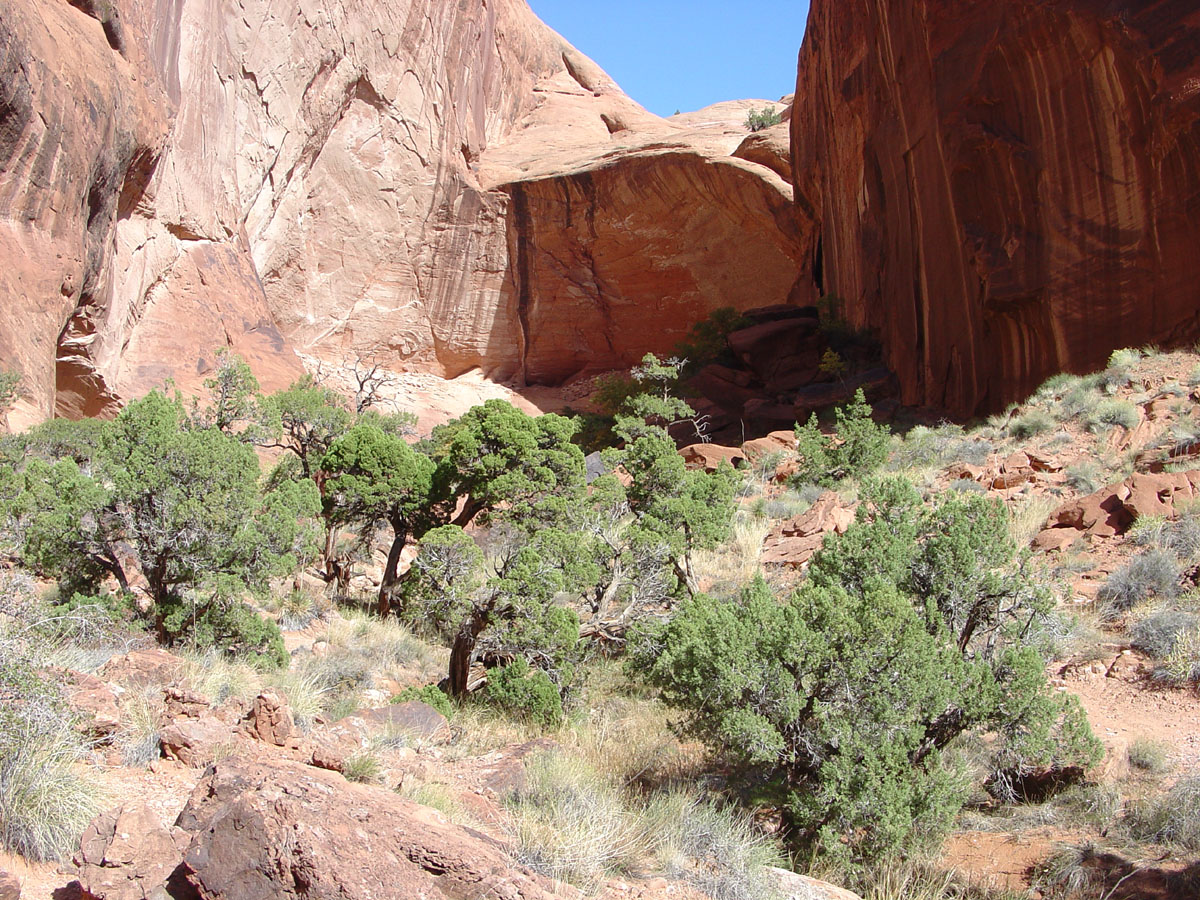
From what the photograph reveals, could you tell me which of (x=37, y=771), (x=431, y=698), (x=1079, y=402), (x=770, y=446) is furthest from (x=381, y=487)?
(x=1079, y=402)

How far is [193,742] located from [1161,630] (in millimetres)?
6180

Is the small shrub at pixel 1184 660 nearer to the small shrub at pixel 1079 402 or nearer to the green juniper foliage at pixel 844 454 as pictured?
the small shrub at pixel 1079 402

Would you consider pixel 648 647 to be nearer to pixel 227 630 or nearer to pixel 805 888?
pixel 805 888

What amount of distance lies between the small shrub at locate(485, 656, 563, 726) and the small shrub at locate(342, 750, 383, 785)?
2.38 metres

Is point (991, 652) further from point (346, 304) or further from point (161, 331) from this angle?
point (346, 304)

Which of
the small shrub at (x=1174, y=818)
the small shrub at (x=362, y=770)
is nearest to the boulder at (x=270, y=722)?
the small shrub at (x=362, y=770)

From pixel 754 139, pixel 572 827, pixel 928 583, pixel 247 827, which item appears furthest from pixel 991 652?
pixel 754 139

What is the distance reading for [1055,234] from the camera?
1477cm

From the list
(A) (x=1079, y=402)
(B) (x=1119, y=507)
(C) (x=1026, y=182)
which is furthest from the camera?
(C) (x=1026, y=182)

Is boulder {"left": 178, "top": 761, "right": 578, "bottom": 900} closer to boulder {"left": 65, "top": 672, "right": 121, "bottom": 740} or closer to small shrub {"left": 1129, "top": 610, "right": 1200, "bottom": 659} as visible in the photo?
boulder {"left": 65, "top": 672, "right": 121, "bottom": 740}

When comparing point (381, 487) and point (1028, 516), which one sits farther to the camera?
point (381, 487)

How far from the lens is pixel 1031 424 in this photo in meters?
13.2

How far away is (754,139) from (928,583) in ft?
84.3

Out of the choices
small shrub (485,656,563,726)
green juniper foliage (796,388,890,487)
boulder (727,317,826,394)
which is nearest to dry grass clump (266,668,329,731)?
small shrub (485,656,563,726)
